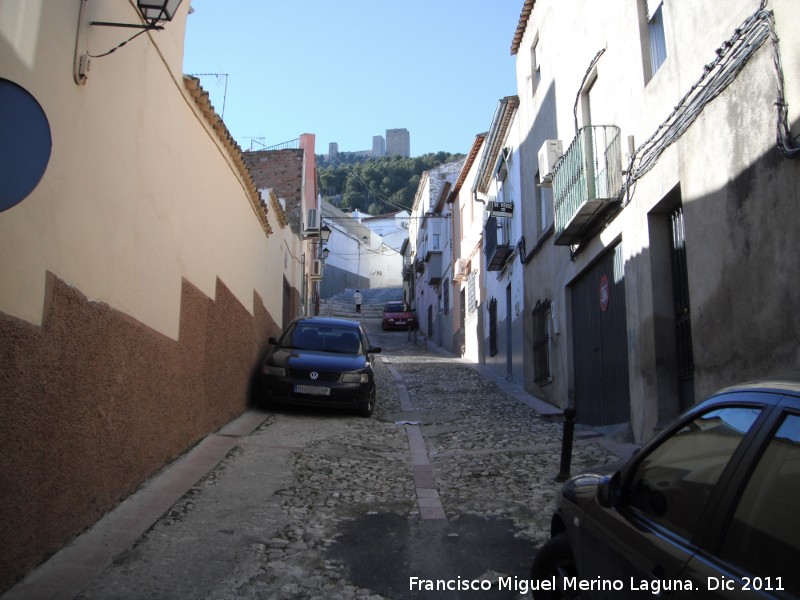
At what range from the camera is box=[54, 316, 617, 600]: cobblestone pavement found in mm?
4246

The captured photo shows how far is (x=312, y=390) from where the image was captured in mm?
10680

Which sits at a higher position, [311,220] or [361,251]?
[361,251]

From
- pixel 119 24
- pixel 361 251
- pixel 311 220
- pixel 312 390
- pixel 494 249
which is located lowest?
pixel 312 390

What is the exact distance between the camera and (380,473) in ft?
23.8

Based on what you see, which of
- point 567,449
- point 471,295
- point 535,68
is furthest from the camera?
point 471,295

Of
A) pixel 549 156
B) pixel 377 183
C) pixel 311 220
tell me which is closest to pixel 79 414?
pixel 549 156

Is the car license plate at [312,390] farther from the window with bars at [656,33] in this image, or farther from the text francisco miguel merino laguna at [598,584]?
the text francisco miguel merino laguna at [598,584]

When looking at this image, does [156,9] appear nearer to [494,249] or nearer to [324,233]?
[494,249]

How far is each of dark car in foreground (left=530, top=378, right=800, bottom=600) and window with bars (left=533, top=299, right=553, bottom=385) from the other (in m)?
10.1

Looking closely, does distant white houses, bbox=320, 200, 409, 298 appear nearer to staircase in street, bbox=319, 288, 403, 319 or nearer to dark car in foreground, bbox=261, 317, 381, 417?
staircase in street, bbox=319, 288, 403, 319

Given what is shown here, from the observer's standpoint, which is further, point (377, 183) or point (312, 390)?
point (377, 183)

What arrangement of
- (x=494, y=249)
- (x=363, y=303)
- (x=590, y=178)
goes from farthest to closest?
(x=363, y=303) → (x=494, y=249) → (x=590, y=178)

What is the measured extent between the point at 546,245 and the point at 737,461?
11.4 meters

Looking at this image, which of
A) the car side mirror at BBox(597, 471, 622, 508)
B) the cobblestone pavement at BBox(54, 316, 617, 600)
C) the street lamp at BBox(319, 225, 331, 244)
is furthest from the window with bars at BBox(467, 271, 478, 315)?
the car side mirror at BBox(597, 471, 622, 508)
